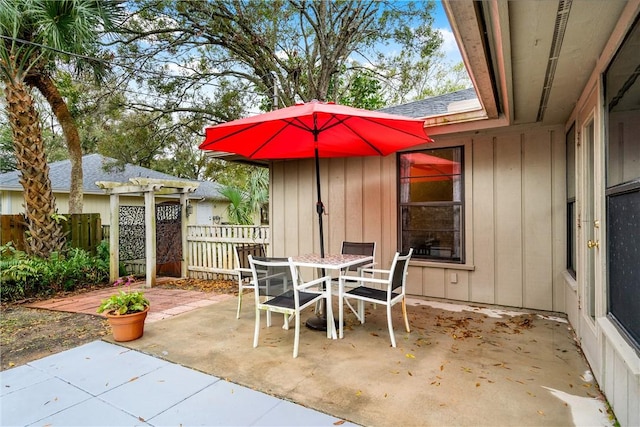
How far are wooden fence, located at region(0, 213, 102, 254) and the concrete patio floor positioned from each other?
408 cm

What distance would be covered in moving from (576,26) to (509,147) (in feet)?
8.15

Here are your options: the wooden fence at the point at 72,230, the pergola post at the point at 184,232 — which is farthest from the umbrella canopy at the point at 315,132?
the wooden fence at the point at 72,230

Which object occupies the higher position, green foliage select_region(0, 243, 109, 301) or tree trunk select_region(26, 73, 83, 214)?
tree trunk select_region(26, 73, 83, 214)

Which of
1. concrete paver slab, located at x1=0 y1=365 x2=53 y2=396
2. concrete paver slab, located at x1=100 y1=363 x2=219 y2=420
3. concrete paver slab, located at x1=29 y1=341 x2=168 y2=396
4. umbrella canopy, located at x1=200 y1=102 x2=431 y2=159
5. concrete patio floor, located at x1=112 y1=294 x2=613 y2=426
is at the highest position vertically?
umbrella canopy, located at x1=200 y1=102 x2=431 y2=159

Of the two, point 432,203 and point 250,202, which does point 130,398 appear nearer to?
point 432,203

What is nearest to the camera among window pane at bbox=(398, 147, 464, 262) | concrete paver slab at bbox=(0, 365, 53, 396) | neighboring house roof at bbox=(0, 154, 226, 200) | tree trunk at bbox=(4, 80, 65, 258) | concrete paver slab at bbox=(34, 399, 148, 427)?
concrete paver slab at bbox=(34, 399, 148, 427)

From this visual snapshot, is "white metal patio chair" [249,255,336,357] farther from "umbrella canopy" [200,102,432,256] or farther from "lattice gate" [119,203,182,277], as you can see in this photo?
"lattice gate" [119,203,182,277]

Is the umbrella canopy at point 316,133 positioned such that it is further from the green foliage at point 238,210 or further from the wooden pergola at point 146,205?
the green foliage at point 238,210

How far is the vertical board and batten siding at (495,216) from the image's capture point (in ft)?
13.0

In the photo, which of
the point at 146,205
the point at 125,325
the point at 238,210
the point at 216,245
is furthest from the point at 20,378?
the point at 238,210

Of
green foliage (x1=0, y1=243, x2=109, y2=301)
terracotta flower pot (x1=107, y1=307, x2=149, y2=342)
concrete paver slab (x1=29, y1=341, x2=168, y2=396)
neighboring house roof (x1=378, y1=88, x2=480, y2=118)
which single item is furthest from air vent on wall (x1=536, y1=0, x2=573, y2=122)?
green foliage (x1=0, y1=243, x2=109, y2=301)

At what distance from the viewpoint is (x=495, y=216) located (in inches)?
167

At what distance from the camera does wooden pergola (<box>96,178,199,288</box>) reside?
5.86m

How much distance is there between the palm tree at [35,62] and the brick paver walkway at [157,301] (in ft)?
4.13
